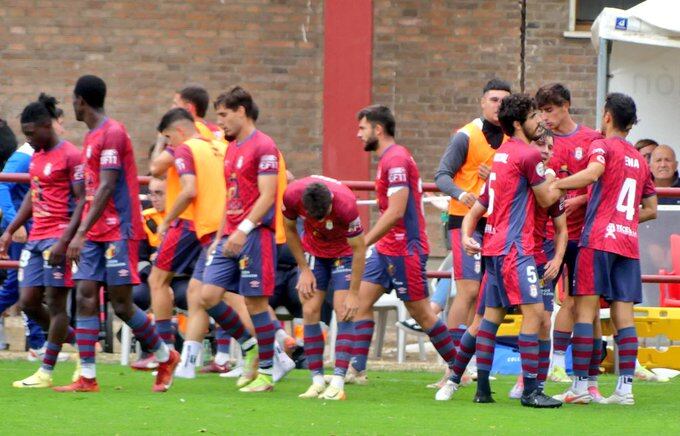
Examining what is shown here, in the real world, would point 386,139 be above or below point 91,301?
above

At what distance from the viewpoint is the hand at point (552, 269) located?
30.7 feet

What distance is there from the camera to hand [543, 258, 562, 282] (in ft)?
30.7

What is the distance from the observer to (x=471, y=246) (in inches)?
375

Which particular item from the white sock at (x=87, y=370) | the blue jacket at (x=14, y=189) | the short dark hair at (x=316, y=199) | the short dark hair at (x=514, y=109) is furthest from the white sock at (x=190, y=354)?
the short dark hair at (x=514, y=109)

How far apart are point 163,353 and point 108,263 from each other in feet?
2.38

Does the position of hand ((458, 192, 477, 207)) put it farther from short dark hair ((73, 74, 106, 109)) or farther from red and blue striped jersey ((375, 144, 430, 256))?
short dark hair ((73, 74, 106, 109))

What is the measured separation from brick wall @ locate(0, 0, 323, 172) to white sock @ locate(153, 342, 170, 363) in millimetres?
7288

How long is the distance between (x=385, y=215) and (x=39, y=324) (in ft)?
9.36

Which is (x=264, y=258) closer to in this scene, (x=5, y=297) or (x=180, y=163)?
(x=180, y=163)

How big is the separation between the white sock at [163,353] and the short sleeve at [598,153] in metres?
2.93

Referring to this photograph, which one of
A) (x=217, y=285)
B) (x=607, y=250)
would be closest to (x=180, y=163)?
(x=217, y=285)

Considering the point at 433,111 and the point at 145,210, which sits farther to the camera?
the point at 433,111

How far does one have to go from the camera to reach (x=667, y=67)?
545 inches

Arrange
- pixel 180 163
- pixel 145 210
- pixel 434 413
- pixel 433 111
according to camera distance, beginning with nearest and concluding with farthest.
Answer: pixel 434 413
pixel 180 163
pixel 145 210
pixel 433 111
